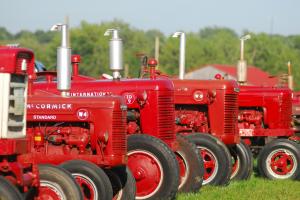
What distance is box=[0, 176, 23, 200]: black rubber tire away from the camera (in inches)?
304

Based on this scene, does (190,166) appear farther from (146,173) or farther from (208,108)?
(208,108)

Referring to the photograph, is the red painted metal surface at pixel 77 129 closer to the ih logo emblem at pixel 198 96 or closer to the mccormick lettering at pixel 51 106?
the mccormick lettering at pixel 51 106

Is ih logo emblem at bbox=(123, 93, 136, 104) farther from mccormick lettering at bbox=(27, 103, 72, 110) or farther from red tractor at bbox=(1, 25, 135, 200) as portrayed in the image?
mccormick lettering at bbox=(27, 103, 72, 110)

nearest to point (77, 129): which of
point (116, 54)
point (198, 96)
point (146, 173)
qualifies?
point (146, 173)

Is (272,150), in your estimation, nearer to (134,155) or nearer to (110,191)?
(134,155)

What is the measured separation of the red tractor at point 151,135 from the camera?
444 inches

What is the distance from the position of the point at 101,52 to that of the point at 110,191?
81151 millimetres

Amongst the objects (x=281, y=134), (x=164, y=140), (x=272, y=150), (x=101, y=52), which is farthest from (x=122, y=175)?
(x=101, y=52)

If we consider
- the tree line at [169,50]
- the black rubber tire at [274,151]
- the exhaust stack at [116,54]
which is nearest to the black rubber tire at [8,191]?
the exhaust stack at [116,54]

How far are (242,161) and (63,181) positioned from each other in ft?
21.3

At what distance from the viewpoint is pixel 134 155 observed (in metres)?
11.3

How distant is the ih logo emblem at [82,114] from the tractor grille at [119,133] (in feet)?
1.04

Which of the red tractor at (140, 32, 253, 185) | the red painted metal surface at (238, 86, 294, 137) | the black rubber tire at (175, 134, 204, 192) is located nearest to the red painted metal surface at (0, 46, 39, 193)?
the black rubber tire at (175, 134, 204, 192)

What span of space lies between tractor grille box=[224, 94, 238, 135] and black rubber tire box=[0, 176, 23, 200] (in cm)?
691
